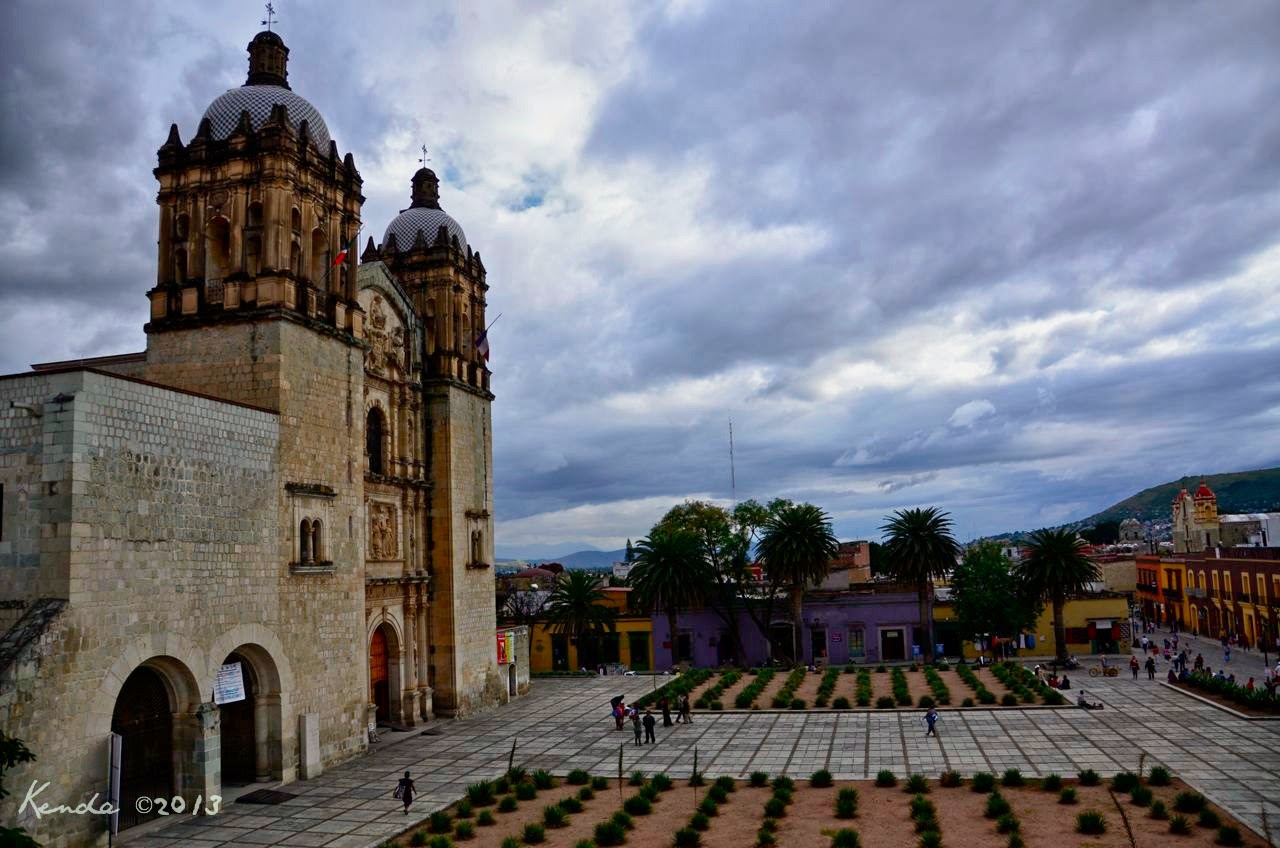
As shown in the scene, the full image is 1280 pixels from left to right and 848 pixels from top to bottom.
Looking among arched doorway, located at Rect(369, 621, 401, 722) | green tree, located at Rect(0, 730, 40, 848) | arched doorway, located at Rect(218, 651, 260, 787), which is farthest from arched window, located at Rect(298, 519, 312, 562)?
green tree, located at Rect(0, 730, 40, 848)

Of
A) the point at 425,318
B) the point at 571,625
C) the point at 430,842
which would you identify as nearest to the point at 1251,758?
the point at 430,842

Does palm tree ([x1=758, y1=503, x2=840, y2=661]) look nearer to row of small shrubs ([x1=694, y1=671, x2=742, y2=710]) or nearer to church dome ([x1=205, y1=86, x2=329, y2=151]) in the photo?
row of small shrubs ([x1=694, y1=671, x2=742, y2=710])

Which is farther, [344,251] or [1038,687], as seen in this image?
[1038,687]

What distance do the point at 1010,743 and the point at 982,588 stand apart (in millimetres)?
25707

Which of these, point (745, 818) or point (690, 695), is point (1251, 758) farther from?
point (690, 695)

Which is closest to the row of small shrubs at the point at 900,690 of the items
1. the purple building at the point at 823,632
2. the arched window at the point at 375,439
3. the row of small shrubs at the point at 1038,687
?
the row of small shrubs at the point at 1038,687

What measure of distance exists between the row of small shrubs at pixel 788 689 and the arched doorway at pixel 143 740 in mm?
21949

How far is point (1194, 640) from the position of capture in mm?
65062

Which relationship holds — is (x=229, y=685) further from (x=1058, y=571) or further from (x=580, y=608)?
(x=1058, y=571)

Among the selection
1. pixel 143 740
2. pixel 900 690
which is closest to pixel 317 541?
pixel 143 740

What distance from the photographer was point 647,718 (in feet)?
100

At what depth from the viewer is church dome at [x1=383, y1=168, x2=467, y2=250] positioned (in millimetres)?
40906

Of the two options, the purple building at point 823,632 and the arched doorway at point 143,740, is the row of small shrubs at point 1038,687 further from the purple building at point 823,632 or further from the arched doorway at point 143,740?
the arched doorway at point 143,740

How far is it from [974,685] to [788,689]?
24.9ft
